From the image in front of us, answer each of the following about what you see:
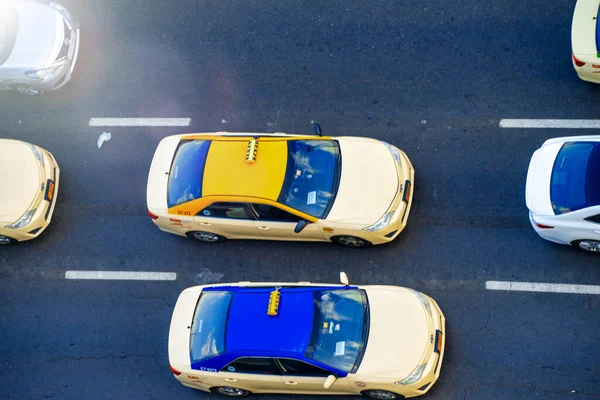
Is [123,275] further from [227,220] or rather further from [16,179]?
[16,179]

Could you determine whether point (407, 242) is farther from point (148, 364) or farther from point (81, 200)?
point (81, 200)

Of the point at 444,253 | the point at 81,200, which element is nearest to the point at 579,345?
the point at 444,253

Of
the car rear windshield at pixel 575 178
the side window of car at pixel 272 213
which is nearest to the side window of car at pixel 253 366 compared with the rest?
the side window of car at pixel 272 213

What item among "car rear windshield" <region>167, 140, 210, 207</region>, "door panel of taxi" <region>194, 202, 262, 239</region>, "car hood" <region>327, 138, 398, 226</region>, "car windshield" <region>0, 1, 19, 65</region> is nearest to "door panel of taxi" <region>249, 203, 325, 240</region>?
"door panel of taxi" <region>194, 202, 262, 239</region>

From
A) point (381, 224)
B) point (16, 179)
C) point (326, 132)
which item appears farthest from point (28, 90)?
point (381, 224)

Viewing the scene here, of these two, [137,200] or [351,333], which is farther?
[137,200]

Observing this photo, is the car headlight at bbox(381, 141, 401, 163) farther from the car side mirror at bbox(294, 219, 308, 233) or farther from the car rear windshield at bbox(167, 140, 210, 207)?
the car rear windshield at bbox(167, 140, 210, 207)
